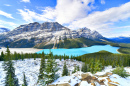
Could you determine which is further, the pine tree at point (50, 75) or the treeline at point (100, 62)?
the treeline at point (100, 62)

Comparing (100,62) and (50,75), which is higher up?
(50,75)

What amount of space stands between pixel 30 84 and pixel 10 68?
2099 cm

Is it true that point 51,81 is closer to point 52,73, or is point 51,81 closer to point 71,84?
point 52,73

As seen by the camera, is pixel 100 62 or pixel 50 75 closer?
pixel 50 75

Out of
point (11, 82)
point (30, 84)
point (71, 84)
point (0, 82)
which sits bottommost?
point (30, 84)

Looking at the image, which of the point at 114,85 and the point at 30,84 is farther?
the point at 30,84

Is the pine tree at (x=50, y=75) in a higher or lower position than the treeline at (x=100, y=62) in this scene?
higher

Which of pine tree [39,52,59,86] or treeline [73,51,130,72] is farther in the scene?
treeline [73,51,130,72]

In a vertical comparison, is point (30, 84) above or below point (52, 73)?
below

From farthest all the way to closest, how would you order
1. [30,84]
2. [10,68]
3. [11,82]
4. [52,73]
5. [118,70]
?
[30,84], [10,68], [11,82], [118,70], [52,73]

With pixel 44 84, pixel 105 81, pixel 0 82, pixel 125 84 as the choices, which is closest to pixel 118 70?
pixel 125 84

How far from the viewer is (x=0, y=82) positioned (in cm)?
3341

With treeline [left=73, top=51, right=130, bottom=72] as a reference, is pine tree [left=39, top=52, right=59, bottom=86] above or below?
above

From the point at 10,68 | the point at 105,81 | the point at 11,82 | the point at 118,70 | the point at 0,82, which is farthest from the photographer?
the point at 0,82
